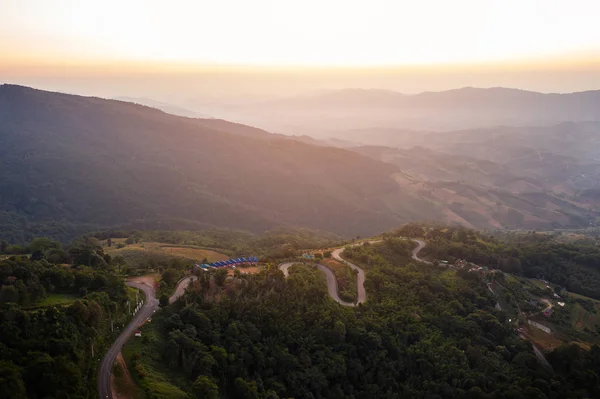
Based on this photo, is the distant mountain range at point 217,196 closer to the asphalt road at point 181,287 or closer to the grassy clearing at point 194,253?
the grassy clearing at point 194,253

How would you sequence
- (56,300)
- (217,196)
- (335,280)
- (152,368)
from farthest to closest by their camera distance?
1. (217,196)
2. (335,280)
3. (56,300)
4. (152,368)

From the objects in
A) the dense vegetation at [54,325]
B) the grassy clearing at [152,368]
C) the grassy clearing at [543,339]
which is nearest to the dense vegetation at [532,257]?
the grassy clearing at [543,339]

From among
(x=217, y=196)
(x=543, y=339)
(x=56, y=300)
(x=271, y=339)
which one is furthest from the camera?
(x=217, y=196)

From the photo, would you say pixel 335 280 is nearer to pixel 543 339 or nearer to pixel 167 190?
pixel 543 339

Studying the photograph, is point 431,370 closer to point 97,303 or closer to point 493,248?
point 97,303

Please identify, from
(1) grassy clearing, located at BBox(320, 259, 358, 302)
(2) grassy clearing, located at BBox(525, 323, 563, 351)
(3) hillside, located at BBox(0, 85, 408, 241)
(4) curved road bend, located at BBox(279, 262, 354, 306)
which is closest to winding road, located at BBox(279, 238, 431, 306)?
(4) curved road bend, located at BBox(279, 262, 354, 306)

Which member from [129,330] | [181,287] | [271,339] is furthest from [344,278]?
[129,330]
